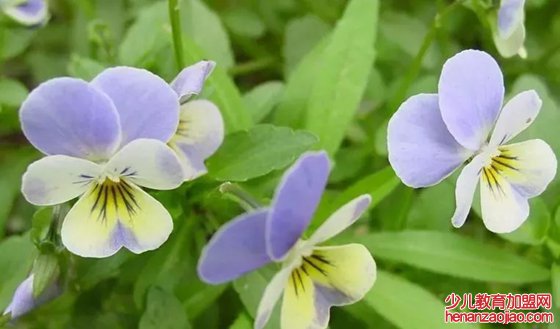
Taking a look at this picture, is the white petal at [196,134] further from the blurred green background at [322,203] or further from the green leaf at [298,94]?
the green leaf at [298,94]

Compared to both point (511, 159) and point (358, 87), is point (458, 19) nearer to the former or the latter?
point (358, 87)

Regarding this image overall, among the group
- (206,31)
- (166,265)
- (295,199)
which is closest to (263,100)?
(206,31)

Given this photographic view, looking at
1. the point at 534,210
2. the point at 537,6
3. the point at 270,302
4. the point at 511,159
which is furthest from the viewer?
the point at 537,6

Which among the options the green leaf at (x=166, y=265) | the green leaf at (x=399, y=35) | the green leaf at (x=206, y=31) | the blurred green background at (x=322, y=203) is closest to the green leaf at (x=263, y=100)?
the blurred green background at (x=322, y=203)

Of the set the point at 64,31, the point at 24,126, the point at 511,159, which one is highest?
the point at 24,126

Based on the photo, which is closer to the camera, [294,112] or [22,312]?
[22,312]

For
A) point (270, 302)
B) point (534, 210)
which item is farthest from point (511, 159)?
A: point (270, 302)

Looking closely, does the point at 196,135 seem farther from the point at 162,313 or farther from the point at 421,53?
the point at 421,53

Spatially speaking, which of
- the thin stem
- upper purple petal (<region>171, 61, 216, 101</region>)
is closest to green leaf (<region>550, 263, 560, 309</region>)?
the thin stem
